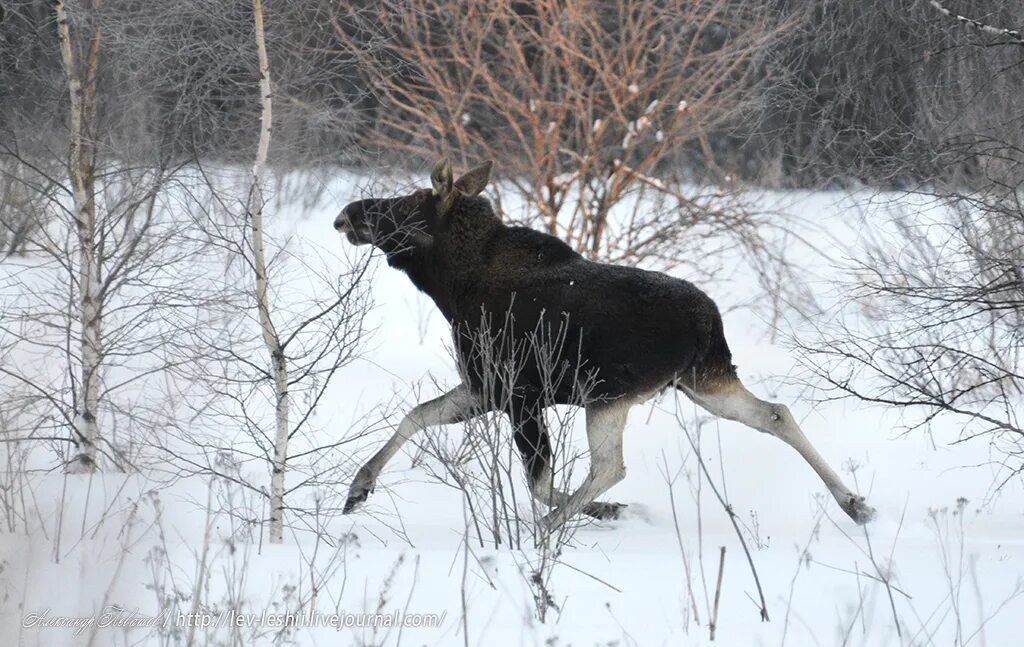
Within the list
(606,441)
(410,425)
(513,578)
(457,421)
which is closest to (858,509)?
(606,441)

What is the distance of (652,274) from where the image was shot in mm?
7035

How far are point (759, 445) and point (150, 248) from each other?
5030mm

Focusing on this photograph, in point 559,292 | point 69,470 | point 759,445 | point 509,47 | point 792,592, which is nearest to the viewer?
point 792,592

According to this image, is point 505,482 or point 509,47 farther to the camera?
point 509,47

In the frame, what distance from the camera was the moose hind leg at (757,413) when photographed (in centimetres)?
693

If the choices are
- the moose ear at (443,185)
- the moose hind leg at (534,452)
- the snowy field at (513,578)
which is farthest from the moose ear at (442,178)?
the snowy field at (513,578)

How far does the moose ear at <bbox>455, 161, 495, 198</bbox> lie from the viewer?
7539 mm

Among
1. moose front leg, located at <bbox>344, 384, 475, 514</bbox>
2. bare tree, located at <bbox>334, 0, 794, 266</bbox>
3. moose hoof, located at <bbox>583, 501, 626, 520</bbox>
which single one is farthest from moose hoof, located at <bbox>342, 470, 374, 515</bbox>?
bare tree, located at <bbox>334, 0, 794, 266</bbox>

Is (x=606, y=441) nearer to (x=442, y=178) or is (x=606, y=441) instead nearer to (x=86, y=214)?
(x=442, y=178)

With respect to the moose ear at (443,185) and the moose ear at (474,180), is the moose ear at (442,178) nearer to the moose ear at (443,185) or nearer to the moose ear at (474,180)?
the moose ear at (443,185)

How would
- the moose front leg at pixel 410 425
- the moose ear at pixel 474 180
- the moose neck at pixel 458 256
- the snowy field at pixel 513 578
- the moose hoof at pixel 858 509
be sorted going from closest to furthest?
the snowy field at pixel 513 578 → the moose hoof at pixel 858 509 → the moose front leg at pixel 410 425 → the moose neck at pixel 458 256 → the moose ear at pixel 474 180

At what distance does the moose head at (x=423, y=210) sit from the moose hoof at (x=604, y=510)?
1.94 metres

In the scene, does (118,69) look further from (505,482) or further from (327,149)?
(505,482)

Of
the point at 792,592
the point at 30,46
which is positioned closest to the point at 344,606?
the point at 792,592
